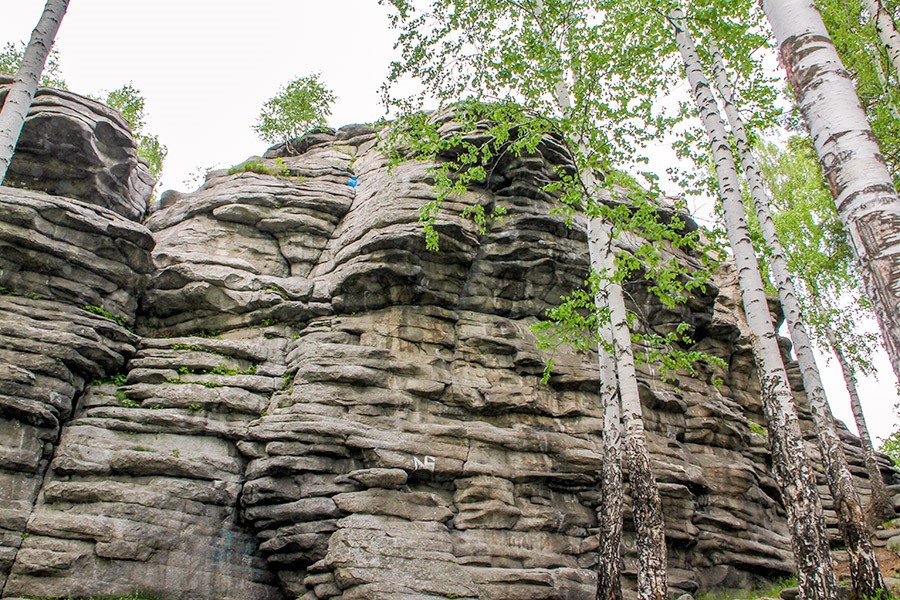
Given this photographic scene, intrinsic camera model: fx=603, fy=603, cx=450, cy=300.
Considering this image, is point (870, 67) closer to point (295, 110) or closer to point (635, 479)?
point (635, 479)

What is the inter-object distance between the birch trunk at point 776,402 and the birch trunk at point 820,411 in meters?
1.60

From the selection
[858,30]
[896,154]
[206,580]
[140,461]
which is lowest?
[206,580]

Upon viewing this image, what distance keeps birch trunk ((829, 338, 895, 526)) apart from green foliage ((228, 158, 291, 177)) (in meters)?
22.8

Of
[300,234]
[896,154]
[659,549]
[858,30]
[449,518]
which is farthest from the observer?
[300,234]

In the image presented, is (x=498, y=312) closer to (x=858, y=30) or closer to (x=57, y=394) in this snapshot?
(x=57, y=394)

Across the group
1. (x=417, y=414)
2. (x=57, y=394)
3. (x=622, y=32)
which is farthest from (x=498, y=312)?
(x=57, y=394)

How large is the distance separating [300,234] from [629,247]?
11821 millimetres

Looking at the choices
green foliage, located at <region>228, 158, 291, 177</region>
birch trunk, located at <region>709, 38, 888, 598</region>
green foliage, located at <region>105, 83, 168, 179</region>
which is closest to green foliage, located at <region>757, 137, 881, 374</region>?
birch trunk, located at <region>709, 38, 888, 598</region>

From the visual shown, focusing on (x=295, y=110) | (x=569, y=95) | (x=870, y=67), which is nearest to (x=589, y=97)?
(x=569, y=95)

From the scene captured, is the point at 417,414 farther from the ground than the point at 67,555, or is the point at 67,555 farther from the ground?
the point at 417,414

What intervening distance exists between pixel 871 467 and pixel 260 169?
81.4ft

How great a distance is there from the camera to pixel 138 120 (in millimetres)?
Result: 33344

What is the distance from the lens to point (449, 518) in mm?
14898

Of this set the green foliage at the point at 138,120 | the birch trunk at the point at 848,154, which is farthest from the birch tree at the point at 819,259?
the green foliage at the point at 138,120
